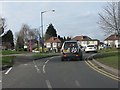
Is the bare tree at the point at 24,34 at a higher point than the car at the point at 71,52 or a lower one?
higher

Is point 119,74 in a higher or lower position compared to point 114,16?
lower

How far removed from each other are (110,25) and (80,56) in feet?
45.7

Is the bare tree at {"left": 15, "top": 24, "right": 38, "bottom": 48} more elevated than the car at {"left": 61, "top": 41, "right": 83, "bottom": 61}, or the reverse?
the bare tree at {"left": 15, "top": 24, "right": 38, "bottom": 48}

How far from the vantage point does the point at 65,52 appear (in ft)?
107

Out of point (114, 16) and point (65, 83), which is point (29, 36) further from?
point (65, 83)

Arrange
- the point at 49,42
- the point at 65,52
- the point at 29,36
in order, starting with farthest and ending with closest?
the point at 49,42 → the point at 29,36 → the point at 65,52

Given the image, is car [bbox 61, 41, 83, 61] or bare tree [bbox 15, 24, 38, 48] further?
bare tree [bbox 15, 24, 38, 48]

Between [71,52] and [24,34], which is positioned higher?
[24,34]

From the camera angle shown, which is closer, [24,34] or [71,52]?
[71,52]

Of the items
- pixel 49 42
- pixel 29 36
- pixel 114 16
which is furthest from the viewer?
pixel 49 42

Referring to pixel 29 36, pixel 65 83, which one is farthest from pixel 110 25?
pixel 29 36

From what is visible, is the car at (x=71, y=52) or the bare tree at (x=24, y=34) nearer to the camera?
the car at (x=71, y=52)

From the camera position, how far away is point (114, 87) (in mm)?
13062

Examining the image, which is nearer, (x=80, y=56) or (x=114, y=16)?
(x=80, y=56)
